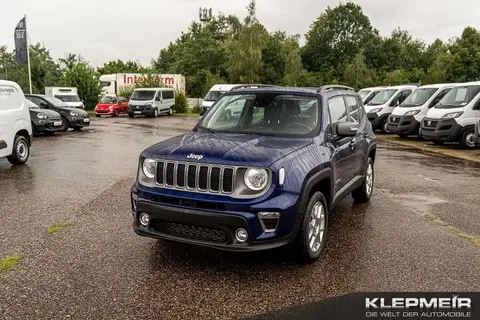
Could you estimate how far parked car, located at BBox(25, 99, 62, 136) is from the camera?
17.1 meters

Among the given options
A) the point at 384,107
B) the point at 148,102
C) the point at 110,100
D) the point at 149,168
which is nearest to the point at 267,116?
the point at 149,168

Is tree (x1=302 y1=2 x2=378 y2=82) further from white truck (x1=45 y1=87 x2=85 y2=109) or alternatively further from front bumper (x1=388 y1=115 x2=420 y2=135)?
front bumper (x1=388 y1=115 x2=420 y2=135)

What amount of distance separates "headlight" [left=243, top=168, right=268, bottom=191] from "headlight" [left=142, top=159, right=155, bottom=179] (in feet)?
3.25

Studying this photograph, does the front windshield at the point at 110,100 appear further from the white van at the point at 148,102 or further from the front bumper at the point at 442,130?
the front bumper at the point at 442,130

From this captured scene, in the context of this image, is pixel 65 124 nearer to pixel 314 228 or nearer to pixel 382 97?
pixel 382 97

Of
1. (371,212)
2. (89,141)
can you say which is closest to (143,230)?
(371,212)

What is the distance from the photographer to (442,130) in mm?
14125

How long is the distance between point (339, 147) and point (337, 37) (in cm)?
7016

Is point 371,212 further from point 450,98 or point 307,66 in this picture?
point 307,66

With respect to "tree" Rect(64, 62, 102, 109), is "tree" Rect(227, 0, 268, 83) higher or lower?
higher

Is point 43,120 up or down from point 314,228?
up

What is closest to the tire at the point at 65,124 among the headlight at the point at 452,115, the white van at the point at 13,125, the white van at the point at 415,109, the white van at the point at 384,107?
the white van at the point at 13,125

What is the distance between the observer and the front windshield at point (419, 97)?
17.3 metres

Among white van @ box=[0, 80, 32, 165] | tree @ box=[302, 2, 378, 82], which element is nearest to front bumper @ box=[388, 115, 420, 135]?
white van @ box=[0, 80, 32, 165]
